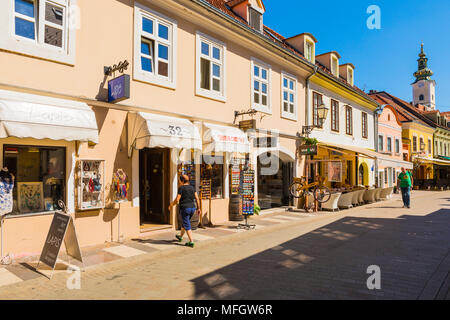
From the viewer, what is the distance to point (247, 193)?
32.5 ft

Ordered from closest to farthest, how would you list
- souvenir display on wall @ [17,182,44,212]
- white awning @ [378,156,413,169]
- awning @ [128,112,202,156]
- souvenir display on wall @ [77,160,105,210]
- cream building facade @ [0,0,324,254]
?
cream building facade @ [0,0,324,254], souvenir display on wall @ [17,182,44,212], souvenir display on wall @ [77,160,105,210], awning @ [128,112,202,156], white awning @ [378,156,413,169]

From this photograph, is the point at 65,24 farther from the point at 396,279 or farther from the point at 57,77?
the point at 396,279

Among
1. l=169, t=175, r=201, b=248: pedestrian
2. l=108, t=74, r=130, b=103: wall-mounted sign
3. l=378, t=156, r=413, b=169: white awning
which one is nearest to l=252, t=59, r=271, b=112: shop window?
l=169, t=175, r=201, b=248: pedestrian

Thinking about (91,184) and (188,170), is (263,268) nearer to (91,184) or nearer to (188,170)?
(91,184)

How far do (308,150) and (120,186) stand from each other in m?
9.40

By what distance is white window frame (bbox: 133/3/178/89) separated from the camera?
329 inches

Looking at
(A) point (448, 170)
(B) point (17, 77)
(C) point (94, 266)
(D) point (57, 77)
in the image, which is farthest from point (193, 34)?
(A) point (448, 170)

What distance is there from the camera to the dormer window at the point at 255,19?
43.8 feet

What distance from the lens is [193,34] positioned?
10.0m

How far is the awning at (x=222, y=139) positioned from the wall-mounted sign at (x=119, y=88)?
10.2ft

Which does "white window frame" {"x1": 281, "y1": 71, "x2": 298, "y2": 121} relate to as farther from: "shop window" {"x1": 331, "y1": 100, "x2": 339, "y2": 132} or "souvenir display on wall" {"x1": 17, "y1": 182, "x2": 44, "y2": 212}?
"souvenir display on wall" {"x1": 17, "y1": 182, "x2": 44, "y2": 212}

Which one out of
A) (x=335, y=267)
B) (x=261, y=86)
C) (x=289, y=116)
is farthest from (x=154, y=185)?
(x=289, y=116)

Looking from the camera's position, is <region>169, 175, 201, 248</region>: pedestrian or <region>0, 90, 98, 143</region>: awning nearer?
<region>0, 90, 98, 143</region>: awning

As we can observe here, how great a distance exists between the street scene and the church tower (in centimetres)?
5882
